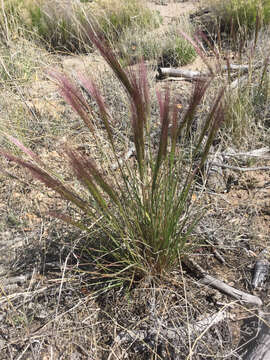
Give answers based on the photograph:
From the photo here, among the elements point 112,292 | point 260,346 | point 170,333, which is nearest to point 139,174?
point 112,292

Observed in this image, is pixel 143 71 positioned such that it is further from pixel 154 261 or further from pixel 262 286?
pixel 262 286

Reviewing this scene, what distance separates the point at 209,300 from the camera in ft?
5.17

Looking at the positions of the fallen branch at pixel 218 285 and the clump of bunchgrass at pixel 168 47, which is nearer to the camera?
the fallen branch at pixel 218 285

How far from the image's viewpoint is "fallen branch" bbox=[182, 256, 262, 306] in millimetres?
1518

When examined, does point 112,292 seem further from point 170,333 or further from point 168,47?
point 168,47

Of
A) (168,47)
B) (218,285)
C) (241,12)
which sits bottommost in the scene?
(218,285)

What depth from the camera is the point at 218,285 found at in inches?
61.8

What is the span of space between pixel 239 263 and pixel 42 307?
3.20 feet

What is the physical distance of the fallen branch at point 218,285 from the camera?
1518 mm

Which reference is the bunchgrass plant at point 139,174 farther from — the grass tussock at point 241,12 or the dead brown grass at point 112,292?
the grass tussock at point 241,12

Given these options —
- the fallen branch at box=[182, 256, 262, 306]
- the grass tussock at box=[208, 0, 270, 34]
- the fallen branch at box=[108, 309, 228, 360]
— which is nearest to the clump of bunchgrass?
the grass tussock at box=[208, 0, 270, 34]

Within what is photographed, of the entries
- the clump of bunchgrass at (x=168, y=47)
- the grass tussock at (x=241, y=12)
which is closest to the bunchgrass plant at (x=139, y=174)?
the clump of bunchgrass at (x=168, y=47)

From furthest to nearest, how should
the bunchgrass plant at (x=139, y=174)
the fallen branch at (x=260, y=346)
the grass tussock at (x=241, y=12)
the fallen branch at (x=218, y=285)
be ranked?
the grass tussock at (x=241, y=12)
the fallen branch at (x=218, y=285)
the fallen branch at (x=260, y=346)
the bunchgrass plant at (x=139, y=174)

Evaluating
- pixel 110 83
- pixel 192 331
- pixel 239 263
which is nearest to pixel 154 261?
pixel 192 331
